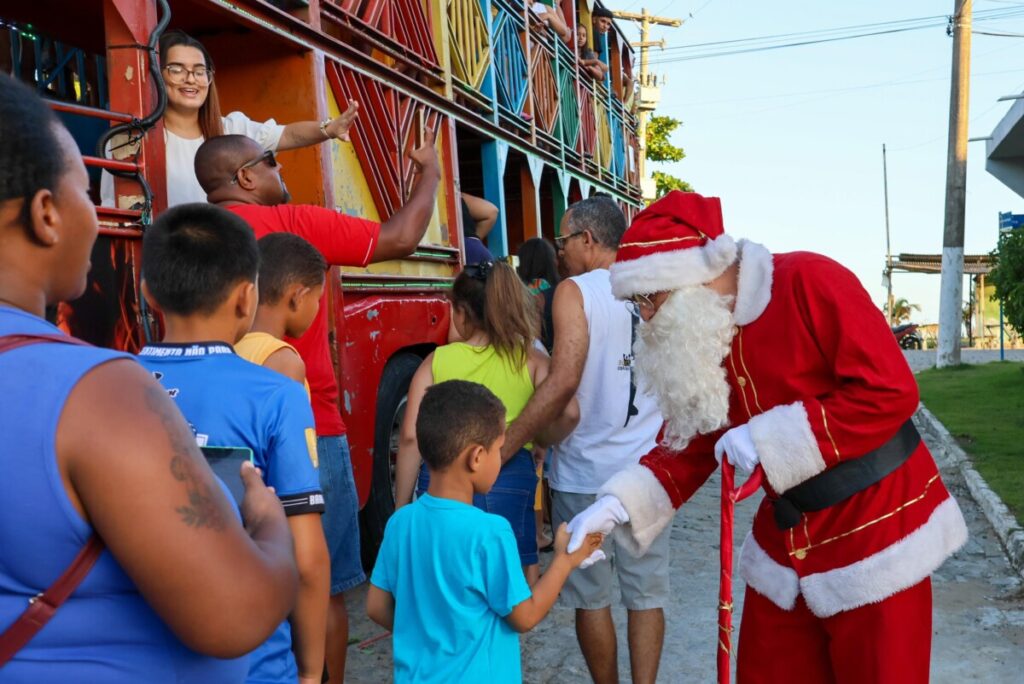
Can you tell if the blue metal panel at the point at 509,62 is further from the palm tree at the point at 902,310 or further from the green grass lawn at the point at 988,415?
the palm tree at the point at 902,310

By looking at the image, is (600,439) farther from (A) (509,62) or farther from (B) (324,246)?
(A) (509,62)

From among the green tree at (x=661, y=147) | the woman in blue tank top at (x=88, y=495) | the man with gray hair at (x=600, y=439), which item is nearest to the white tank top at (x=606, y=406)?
the man with gray hair at (x=600, y=439)

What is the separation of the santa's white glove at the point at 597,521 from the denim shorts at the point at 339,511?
3.20ft

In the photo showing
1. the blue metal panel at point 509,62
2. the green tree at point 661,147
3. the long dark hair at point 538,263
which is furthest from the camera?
the green tree at point 661,147

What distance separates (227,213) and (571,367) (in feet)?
5.68

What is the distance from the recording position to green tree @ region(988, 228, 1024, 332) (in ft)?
43.0

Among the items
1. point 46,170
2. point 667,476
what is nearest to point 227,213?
point 46,170

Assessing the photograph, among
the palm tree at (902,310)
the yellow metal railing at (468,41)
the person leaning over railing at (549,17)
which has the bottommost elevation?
the palm tree at (902,310)

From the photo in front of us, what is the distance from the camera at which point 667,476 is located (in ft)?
9.10

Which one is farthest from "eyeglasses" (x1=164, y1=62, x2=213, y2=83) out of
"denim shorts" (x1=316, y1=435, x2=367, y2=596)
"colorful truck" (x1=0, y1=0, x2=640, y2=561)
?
"denim shorts" (x1=316, y1=435, x2=367, y2=596)

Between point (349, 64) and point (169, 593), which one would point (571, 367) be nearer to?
point (349, 64)

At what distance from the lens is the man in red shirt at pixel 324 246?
323 cm

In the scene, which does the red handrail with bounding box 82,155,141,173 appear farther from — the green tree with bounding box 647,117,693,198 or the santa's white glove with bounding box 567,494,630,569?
the green tree with bounding box 647,117,693,198

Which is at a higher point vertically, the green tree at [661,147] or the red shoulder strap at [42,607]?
the green tree at [661,147]
